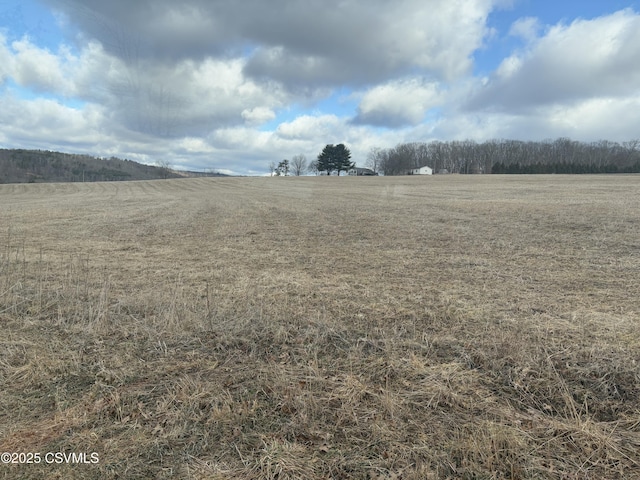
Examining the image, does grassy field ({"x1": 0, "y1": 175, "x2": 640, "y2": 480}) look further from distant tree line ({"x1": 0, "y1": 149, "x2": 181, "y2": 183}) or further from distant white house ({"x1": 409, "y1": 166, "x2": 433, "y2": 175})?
distant tree line ({"x1": 0, "y1": 149, "x2": 181, "y2": 183})

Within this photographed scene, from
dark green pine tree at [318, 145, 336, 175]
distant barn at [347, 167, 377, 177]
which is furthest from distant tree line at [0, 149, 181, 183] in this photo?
distant barn at [347, 167, 377, 177]

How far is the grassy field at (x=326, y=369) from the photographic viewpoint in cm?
247

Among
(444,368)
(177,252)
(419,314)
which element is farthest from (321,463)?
(177,252)

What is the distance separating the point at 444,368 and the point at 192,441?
2.42 metres

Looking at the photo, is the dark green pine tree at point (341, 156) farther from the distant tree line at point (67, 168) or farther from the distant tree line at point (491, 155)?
the distant tree line at point (67, 168)

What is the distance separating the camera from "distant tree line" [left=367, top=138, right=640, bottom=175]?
340 ft

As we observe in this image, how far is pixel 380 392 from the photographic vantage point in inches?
126

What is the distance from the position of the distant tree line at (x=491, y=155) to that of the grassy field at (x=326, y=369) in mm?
100513

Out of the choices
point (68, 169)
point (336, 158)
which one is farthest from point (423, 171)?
point (68, 169)

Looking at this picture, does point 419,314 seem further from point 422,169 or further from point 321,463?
point 422,169

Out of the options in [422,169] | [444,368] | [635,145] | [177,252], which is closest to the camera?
[444,368]

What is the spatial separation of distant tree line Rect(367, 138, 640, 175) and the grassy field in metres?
101

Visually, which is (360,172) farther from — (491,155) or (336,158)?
(491,155)

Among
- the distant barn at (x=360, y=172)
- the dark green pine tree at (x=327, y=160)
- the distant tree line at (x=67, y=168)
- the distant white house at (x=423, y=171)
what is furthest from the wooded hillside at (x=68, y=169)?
the distant white house at (x=423, y=171)
